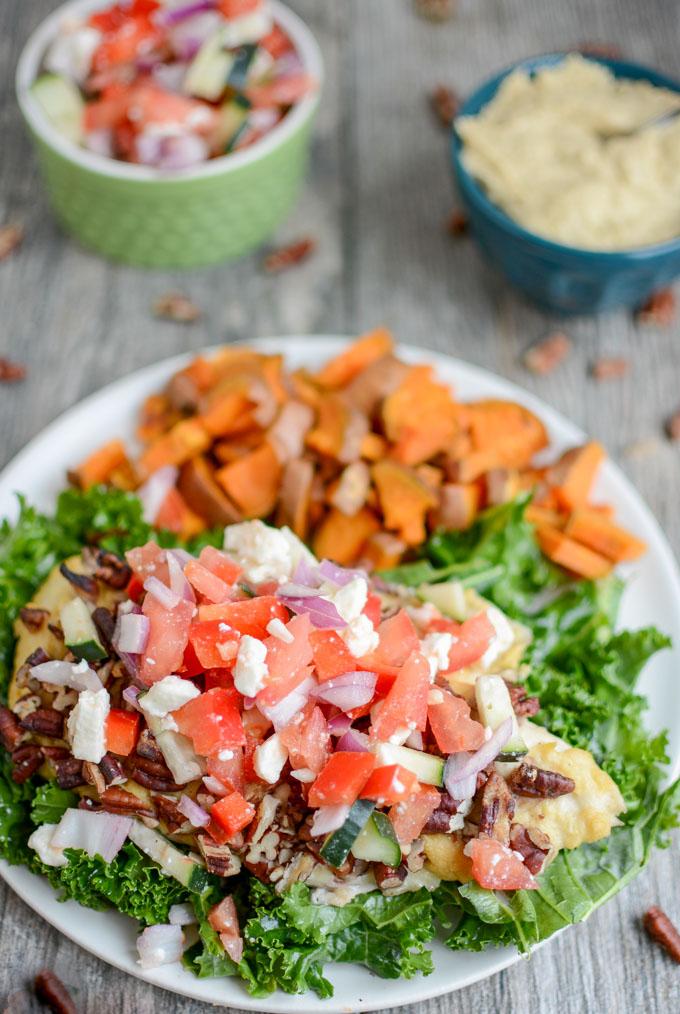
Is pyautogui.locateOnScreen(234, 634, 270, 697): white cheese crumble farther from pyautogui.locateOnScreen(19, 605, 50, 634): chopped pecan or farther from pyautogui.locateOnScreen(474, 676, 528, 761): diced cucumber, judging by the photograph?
pyautogui.locateOnScreen(19, 605, 50, 634): chopped pecan

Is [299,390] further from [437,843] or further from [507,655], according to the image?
[437,843]

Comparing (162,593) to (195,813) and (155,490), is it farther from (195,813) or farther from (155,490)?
(155,490)

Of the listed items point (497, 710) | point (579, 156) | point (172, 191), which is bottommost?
point (497, 710)

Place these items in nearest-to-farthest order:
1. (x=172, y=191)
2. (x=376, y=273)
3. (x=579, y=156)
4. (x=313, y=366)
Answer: (x=313, y=366), (x=172, y=191), (x=579, y=156), (x=376, y=273)

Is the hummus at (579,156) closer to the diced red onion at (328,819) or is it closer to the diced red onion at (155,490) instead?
the diced red onion at (155,490)

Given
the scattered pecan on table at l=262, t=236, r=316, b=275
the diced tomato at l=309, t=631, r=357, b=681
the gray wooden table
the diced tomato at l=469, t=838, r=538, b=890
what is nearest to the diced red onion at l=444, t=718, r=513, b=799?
the diced tomato at l=469, t=838, r=538, b=890

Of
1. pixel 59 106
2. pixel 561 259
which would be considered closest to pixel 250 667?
pixel 561 259

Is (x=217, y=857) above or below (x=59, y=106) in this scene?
below
